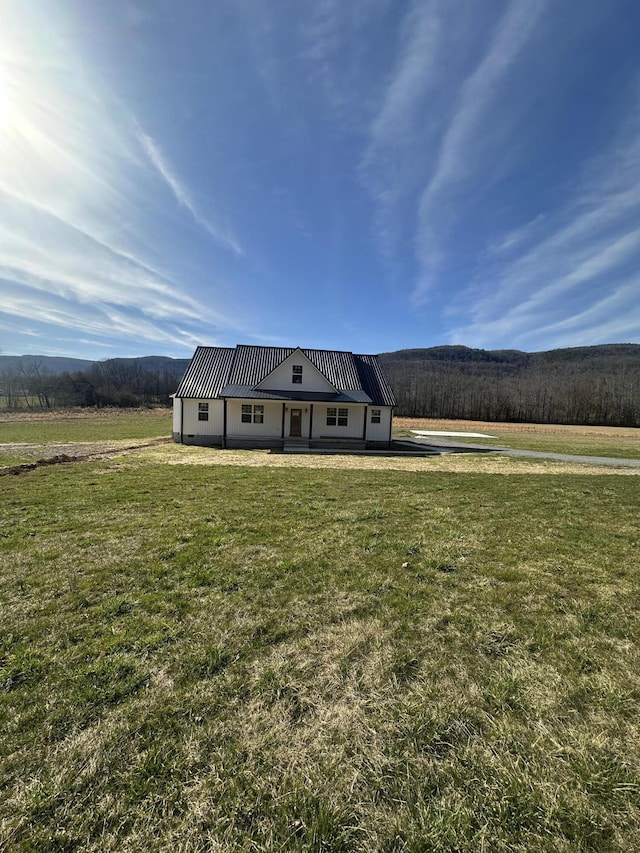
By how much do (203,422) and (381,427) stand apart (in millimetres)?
11018

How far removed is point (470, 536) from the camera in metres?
6.37

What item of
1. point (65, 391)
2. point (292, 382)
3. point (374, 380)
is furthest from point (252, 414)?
point (65, 391)

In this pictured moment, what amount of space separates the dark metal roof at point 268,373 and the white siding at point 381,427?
1.43ft

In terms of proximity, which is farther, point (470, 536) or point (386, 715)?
point (470, 536)

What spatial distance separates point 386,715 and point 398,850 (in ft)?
2.68

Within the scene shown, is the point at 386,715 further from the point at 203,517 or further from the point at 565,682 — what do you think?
the point at 203,517

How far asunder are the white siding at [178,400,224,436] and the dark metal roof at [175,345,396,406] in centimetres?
61

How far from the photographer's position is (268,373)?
22.8 meters

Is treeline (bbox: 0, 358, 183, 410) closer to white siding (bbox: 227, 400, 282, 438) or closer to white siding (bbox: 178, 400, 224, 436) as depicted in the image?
white siding (bbox: 178, 400, 224, 436)

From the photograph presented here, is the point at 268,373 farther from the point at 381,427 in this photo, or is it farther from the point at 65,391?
the point at 65,391

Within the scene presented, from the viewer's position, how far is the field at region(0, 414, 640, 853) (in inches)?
73.3

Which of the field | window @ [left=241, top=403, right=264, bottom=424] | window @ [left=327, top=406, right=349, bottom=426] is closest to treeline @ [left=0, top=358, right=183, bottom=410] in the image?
window @ [left=241, top=403, right=264, bottom=424]

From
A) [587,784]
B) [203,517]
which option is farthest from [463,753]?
[203,517]

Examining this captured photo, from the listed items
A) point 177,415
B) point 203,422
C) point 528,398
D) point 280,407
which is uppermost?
point 528,398
